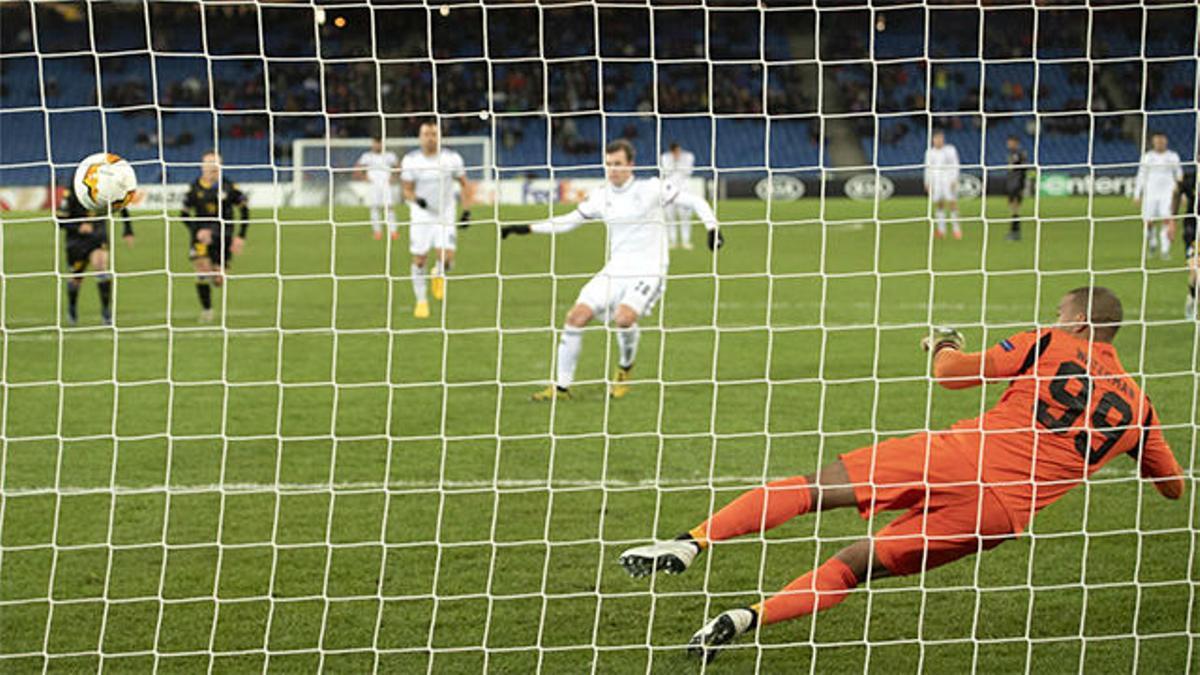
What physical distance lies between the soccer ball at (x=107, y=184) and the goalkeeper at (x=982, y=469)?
297 centimetres

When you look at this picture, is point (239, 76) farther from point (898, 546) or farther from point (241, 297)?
point (898, 546)

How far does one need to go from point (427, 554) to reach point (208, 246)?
8.67m

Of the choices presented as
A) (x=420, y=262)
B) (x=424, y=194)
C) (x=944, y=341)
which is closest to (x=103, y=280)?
(x=420, y=262)

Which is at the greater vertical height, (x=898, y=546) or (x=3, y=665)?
(x=898, y=546)

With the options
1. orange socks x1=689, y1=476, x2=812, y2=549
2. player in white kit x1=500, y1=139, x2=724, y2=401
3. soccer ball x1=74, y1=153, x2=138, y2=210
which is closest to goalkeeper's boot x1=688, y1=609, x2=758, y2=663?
orange socks x1=689, y1=476, x2=812, y2=549

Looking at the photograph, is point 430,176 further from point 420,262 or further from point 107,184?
point 107,184

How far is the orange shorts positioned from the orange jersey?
68mm

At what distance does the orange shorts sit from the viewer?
4812mm

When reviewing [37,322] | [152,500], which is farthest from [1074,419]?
[37,322]

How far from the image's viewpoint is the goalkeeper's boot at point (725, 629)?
15.4 feet

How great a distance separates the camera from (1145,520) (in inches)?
269

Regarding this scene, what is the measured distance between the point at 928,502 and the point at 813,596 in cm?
54

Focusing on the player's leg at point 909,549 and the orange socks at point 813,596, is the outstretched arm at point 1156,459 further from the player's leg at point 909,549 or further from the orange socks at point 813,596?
the orange socks at point 813,596

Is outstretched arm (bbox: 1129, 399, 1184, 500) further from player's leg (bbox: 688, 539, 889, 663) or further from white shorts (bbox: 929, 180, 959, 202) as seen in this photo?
white shorts (bbox: 929, 180, 959, 202)
